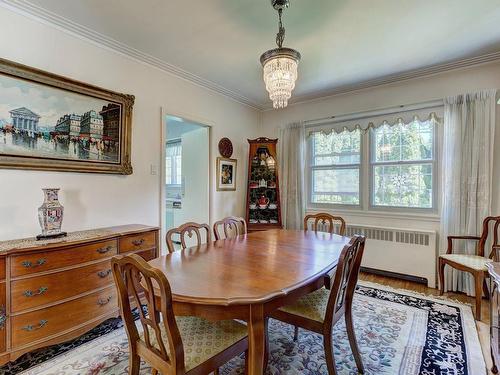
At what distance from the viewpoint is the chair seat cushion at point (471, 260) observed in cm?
242

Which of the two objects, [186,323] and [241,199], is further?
[241,199]

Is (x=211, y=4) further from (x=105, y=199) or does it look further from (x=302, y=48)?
(x=105, y=199)

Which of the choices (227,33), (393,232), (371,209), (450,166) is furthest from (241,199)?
(450,166)

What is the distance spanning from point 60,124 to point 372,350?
3071 millimetres

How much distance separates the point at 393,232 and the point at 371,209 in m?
0.43

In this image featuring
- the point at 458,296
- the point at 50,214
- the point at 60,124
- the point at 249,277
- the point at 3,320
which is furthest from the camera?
the point at 458,296

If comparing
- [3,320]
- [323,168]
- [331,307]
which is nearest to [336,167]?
[323,168]

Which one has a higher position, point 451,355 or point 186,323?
point 186,323

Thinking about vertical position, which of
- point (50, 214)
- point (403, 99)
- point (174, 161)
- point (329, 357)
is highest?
point (403, 99)

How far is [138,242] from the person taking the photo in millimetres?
2443

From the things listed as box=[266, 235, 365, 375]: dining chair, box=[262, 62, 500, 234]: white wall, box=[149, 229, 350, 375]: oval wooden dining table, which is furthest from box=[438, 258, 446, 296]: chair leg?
box=[266, 235, 365, 375]: dining chair

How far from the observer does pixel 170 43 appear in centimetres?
259

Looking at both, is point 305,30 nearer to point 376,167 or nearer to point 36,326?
point 376,167

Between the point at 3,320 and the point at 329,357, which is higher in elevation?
the point at 3,320
